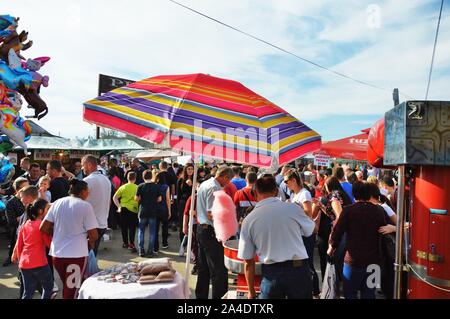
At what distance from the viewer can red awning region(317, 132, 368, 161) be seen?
29.2 feet

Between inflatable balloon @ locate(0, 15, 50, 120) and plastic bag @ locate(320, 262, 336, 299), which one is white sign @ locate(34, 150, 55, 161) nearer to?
inflatable balloon @ locate(0, 15, 50, 120)

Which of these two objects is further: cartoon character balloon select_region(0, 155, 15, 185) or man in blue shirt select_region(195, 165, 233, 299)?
cartoon character balloon select_region(0, 155, 15, 185)

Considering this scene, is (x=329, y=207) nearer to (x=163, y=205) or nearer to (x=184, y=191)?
(x=184, y=191)

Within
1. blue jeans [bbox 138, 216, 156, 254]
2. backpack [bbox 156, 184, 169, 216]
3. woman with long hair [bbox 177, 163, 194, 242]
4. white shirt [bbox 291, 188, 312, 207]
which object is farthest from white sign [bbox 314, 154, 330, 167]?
white shirt [bbox 291, 188, 312, 207]

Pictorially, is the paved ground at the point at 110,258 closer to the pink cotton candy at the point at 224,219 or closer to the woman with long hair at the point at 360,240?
the pink cotton candy at the point at 224,219

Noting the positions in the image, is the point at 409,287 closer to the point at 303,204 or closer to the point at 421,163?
the point at 421,163

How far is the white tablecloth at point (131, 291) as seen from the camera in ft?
8.55

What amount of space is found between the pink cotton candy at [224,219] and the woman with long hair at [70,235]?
142 centimetres

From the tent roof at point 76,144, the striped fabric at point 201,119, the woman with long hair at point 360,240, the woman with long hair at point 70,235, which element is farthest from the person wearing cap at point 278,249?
the tent roof at point 76,144

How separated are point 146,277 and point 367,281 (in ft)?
8.00

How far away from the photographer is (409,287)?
2.96m

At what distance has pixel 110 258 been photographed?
22.6 feet

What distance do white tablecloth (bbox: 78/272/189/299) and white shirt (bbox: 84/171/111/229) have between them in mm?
1961
